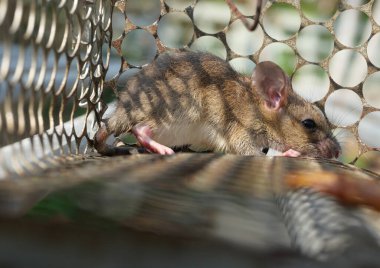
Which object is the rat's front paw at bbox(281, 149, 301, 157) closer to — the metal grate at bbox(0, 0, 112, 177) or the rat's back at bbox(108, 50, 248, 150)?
the rat's back at bbox(108, 50, 248, 150)

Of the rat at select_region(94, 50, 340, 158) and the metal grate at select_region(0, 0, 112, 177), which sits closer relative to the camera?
the metal grate at select_region(0, 0, 112, 177)

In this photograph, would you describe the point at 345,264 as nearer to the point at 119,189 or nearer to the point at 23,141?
the point at 119,189

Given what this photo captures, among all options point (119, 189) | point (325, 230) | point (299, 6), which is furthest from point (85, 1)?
point (325, 230)

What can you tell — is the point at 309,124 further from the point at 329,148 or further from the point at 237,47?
the point at 237,47

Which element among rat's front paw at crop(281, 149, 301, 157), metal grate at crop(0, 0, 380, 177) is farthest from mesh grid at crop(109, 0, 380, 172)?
rat's front paw at crop(281, 149, 301, 157)

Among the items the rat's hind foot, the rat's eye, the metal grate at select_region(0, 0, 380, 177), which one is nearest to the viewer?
the metal grate at select_region(0, 0, 380, 177)

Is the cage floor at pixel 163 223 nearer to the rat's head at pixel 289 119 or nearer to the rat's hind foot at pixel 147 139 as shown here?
the rat's hind foot at pixel 147 139

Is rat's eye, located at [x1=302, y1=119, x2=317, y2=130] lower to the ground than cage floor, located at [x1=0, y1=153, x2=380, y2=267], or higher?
lower

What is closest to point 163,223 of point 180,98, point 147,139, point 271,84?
point 147,139
